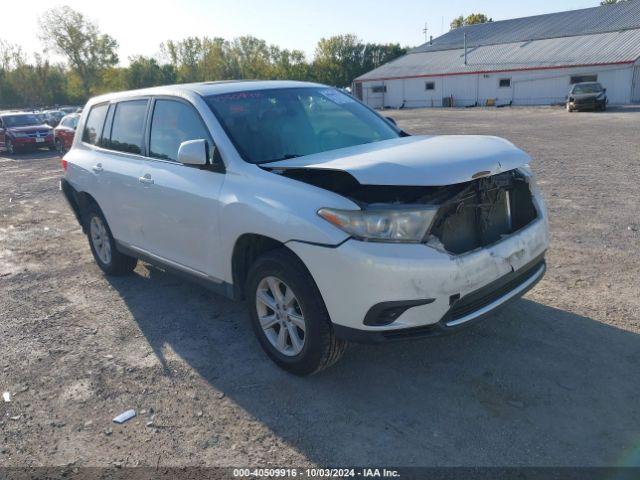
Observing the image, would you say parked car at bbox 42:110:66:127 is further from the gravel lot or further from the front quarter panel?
the front quarter panel

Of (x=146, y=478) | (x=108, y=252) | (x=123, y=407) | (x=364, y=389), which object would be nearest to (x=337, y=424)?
(x=364, y=389)

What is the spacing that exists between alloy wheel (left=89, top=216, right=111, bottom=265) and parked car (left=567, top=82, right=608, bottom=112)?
29474 millimetres

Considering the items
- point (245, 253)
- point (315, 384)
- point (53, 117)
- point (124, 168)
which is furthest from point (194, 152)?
point (53, 117)

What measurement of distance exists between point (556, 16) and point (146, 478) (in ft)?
179

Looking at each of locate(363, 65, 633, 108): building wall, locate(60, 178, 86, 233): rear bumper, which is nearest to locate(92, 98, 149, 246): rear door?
locate(60, 178, 86, 233): rear bumper

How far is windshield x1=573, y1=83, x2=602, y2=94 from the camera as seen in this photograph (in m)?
29.3

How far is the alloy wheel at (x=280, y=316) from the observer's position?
357 centimetres

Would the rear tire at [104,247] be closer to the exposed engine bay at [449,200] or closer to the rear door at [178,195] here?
the rear door at [178,195]

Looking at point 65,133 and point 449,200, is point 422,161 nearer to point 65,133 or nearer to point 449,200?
point 449,200

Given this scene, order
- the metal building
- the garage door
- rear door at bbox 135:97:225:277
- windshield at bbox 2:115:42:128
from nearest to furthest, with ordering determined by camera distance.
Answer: rear door at bbox 135:97:225:277
windshield at bbox 2:115:42:128
the garage door
the metal building

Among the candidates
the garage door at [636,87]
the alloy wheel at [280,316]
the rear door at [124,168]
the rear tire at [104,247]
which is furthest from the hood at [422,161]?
the garage door at [636,87]

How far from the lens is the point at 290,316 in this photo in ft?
11.8

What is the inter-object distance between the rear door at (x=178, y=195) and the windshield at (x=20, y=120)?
859 inches

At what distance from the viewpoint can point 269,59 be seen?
96.4 metres
